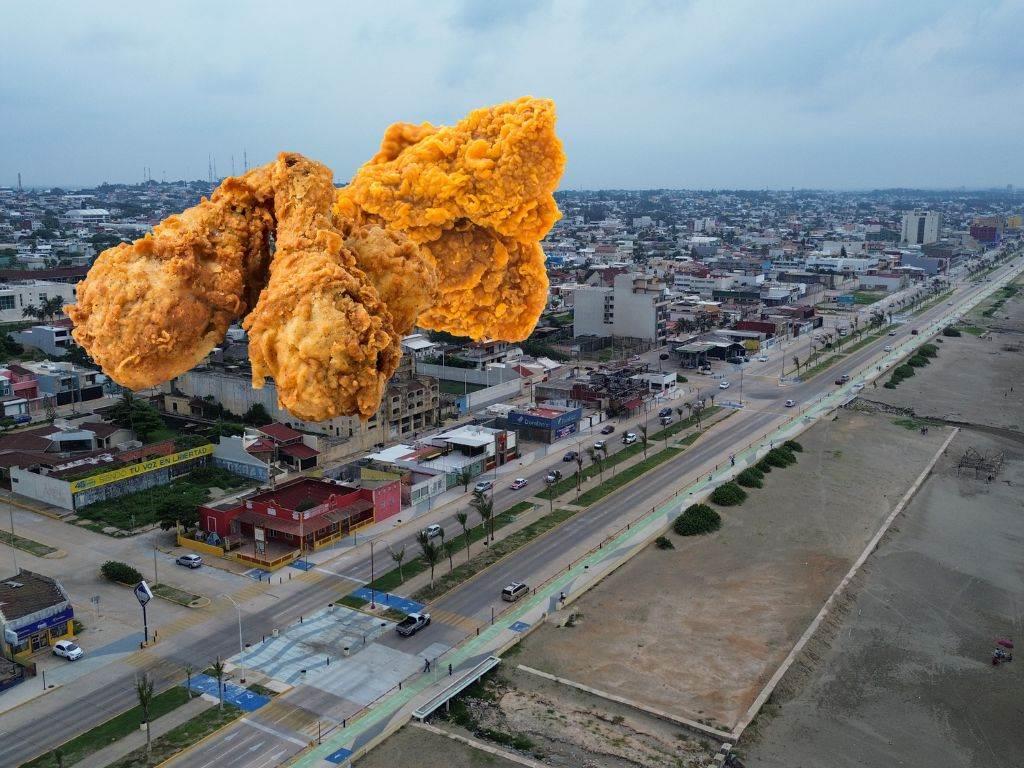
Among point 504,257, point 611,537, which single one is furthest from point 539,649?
point 504,257

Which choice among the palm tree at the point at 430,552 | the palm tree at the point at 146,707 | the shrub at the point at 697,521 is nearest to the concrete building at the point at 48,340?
the palm tree at the point at 430,552

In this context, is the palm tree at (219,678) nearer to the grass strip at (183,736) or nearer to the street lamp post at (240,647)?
the grass strip at (183,736)

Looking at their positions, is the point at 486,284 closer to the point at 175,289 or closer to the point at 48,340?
the point at 175,289

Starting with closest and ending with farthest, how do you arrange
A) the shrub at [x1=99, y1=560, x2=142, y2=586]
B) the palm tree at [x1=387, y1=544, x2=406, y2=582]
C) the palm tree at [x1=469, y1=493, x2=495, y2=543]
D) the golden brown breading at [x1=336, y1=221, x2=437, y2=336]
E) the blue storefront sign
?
the golden brown breading at [x1=336, y1=221, x2=437, y2=336] → the blue storefront sign → the shrub at [x1=99, y1=560, x2=142, y2=586] → the palm tree at [x1=387, y1=544, x2=406, y2=582] → the palm tree at [x1=469, y1=493, x2=495, y2=543]

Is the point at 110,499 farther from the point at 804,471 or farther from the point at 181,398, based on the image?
the point at 804,471

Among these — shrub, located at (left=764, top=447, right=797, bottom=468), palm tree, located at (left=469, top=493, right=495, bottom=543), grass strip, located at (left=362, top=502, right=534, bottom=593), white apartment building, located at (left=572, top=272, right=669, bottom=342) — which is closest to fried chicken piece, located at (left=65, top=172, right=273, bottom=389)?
grass strip, located at (left=362, top=502, right=534, bottom=593)

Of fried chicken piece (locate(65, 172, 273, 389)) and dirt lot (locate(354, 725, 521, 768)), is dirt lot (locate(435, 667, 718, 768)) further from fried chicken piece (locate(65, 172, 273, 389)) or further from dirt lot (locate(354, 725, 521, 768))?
fried chicken piece (locate(65, 172, 273, 389))
